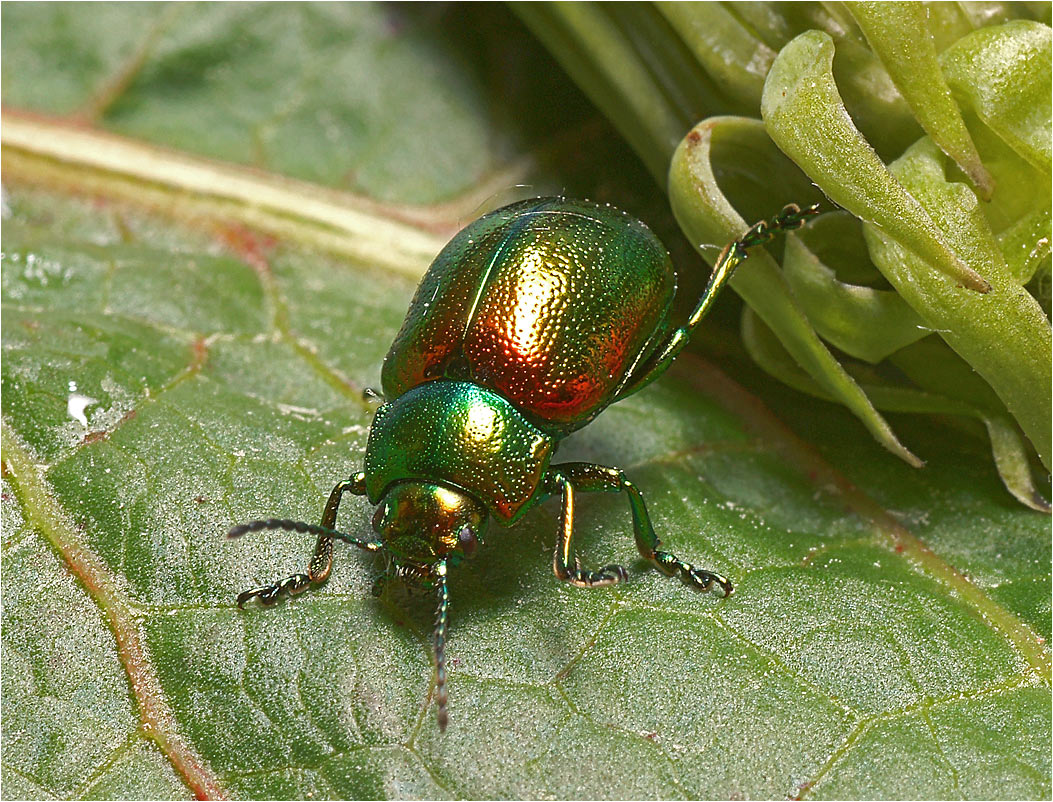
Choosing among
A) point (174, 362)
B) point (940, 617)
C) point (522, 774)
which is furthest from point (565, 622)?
point (174, 362)

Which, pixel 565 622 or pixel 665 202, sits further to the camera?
pixel 665 202

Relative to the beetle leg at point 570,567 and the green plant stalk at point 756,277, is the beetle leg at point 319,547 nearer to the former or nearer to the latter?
the beetle leg at point 570,567

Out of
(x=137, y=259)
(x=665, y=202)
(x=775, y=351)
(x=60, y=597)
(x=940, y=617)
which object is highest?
(x=137, y=259)

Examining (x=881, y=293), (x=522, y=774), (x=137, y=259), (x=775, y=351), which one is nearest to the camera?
(x=522, y=774)

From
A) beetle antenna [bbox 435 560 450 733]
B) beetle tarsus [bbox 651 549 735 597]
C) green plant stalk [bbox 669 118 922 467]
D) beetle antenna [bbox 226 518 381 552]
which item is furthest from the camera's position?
green plant stalk [bbox 669 118 922 467]

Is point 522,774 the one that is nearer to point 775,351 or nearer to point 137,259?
point 775,351

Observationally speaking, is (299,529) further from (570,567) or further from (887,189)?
(887,189)

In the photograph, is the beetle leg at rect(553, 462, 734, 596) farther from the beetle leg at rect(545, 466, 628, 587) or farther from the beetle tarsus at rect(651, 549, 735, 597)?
the beetle leg at rect(545, 466, 628, 587)

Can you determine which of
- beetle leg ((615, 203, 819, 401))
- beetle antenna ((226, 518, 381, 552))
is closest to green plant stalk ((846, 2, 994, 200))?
beetle leg ((615, 203, 819, 401))
